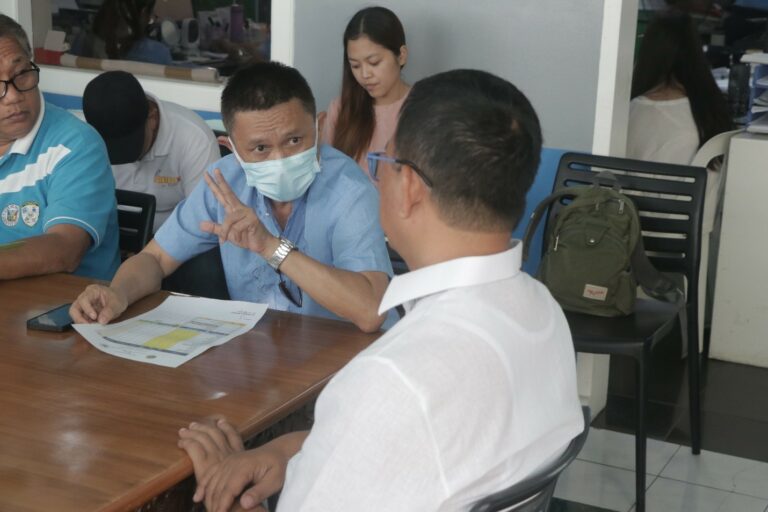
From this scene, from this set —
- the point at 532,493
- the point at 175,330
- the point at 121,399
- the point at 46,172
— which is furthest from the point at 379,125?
the point at 532,493

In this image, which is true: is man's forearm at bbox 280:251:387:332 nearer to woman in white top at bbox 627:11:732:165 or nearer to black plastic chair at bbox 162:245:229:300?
black plastic chair at bbox 162:245:229:300

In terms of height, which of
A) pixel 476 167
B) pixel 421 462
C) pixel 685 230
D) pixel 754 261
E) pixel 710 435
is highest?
pixel 476 167

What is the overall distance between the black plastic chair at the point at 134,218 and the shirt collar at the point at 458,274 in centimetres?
165

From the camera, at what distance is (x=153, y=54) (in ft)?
16.9

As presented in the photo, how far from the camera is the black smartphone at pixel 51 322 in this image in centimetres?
210

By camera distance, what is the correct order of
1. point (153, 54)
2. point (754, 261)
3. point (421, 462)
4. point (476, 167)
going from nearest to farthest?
point (421, 462) → point (476, 167) → point (754, 261) → point (153, 54)

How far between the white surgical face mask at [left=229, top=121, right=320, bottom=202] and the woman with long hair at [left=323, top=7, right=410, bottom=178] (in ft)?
4.43

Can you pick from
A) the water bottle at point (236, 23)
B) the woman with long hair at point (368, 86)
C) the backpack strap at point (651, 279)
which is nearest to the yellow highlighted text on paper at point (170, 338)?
the backpack strap at point (651, 279)

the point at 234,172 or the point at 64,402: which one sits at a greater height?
the point at 234,172

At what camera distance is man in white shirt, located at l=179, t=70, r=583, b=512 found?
1226mm

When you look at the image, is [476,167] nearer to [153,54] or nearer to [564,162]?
[564,162]

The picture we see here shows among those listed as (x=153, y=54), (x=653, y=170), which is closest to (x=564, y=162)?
(x=653, y=170)

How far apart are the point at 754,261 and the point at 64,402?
292 centimetres

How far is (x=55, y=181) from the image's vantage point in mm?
2736
